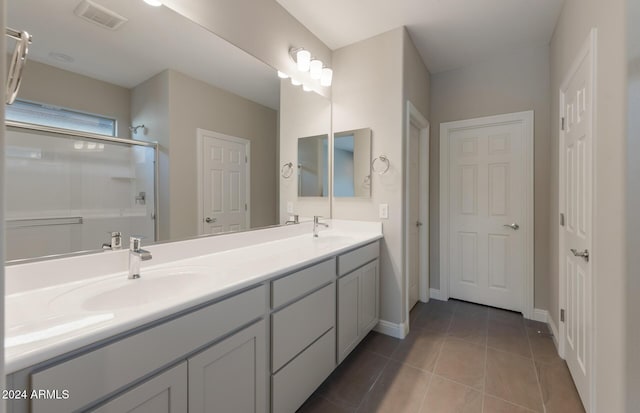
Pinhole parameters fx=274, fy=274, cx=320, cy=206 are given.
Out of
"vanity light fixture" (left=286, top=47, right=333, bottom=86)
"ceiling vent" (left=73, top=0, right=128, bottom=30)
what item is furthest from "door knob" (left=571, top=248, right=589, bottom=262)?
"ceiling vent" (left=73, top=0, right=128, bottom=30)

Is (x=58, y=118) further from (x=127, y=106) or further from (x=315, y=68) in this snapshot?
(x=315, y=68)

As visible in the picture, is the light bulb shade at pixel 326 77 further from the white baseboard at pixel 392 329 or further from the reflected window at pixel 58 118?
the white baseboard at pixel 392 329

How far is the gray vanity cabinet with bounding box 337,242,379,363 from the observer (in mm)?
1831

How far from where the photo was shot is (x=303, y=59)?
2.22m

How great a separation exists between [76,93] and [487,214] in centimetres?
336

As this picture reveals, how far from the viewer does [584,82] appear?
1.60 m

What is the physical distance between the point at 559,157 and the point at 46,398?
3.05 m

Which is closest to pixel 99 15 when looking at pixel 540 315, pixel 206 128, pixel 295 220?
pixel 206 128

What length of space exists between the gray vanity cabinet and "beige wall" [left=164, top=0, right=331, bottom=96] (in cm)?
153

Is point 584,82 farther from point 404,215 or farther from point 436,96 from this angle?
point 436,96

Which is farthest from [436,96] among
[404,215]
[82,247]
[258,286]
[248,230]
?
[82,247]

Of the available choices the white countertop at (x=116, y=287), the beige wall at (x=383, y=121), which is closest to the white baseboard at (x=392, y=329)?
the beige wall at (x=383, y=121)

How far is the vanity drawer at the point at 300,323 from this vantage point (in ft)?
4.27

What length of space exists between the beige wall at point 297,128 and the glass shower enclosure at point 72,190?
1.02 metres
